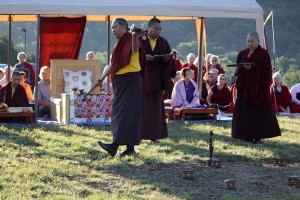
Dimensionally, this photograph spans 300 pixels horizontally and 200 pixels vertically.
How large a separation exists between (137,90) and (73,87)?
16.7ft

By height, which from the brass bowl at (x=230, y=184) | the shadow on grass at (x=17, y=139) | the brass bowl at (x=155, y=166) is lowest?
the brass bowl at (x=230, y=184)

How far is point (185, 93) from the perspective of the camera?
12.8 metres

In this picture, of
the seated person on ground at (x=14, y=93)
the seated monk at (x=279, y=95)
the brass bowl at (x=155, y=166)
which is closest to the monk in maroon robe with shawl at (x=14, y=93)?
the seated person on ground at (x=14, y=93)

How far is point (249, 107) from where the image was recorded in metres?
9.97

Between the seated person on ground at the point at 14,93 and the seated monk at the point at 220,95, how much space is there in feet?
11.1

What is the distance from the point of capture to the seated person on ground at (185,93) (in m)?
12.8

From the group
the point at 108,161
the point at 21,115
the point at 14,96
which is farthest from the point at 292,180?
the point at 14,96

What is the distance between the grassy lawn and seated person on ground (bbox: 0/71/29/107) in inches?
40.8

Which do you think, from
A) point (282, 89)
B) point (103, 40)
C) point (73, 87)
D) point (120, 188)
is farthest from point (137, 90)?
point (103, 40)

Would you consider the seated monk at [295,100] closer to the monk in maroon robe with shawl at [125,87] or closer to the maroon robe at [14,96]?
the maroon robe at [14,96]

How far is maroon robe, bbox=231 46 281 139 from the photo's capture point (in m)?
9.76

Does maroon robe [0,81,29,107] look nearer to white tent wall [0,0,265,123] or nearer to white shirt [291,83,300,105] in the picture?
Answer: white tent wall [0,0,265,123]

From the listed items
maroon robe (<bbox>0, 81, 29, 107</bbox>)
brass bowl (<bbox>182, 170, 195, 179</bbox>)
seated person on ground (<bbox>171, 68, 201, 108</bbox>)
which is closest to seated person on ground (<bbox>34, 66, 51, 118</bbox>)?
maroon robe (<bbox>0, 81, 29, 107</bbox>)

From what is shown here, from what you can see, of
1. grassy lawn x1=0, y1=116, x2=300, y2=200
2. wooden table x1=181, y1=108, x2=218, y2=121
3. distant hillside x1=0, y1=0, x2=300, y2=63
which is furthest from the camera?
distant hillside x1=0, y1=0, x2=300, y2=63
